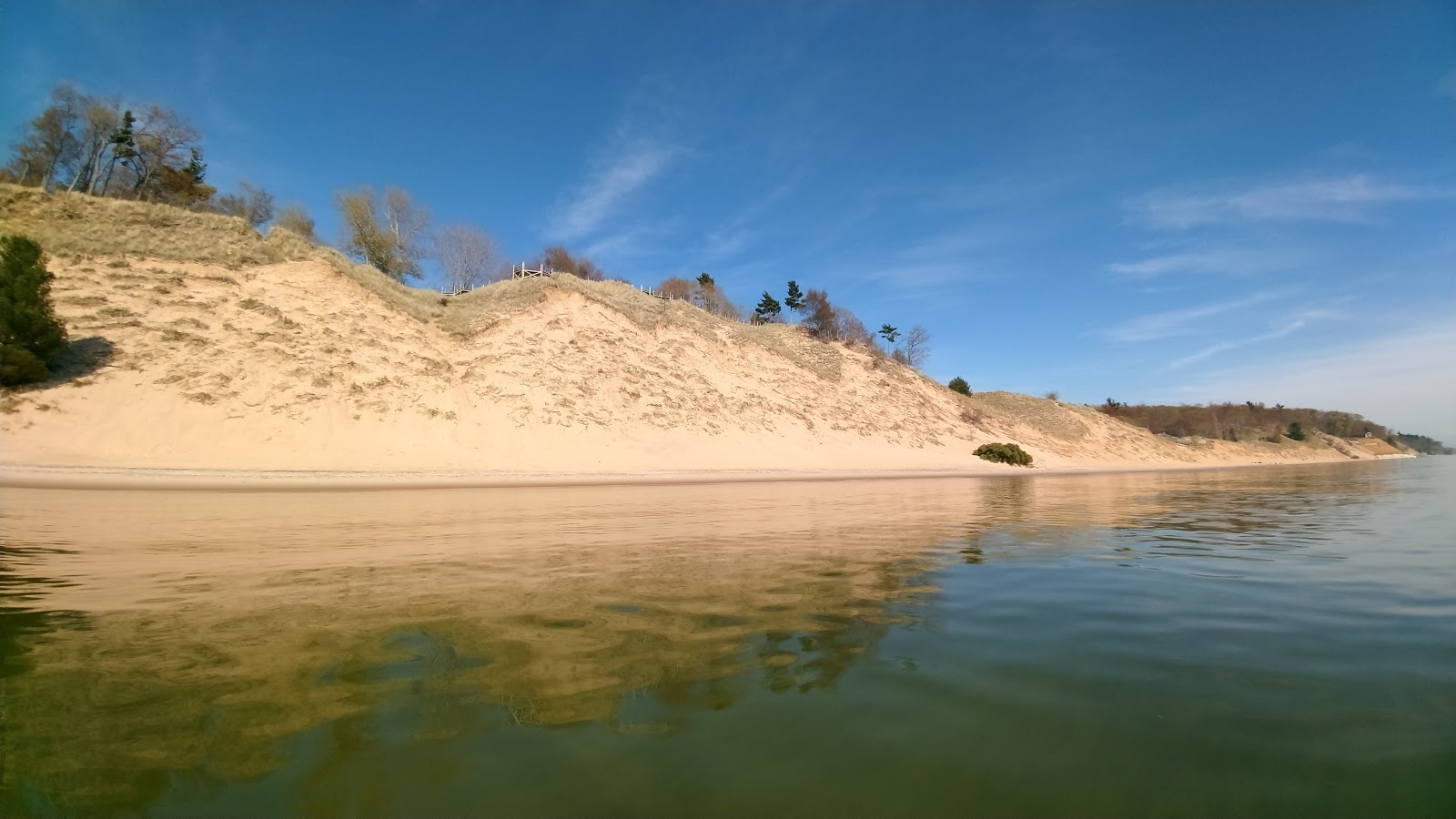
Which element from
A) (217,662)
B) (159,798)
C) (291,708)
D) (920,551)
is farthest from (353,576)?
(920,551)

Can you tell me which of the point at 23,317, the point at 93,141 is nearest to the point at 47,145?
the point at 93,141

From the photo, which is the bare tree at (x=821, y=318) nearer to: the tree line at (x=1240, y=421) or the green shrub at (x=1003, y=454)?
the green shrub at (x=1003, y=454)

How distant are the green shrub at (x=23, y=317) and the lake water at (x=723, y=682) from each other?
21.5 meters

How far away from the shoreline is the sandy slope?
885 mm

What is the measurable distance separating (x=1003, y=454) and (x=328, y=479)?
41260mm

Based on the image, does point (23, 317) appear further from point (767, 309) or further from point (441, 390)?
point (767, 309)

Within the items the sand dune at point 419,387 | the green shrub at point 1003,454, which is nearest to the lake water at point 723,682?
the sand dune at point 419,387

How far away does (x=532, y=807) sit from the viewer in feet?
7.60

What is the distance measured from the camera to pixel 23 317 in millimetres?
22391

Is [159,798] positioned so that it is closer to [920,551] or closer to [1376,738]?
[1376,738]

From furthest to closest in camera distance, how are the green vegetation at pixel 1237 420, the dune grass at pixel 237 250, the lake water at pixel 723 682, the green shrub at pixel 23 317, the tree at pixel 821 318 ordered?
the green vegetation at pixel 1237 420 < the tree at pixel 821 318 < the dune grass at pixel 237 250 < the green shrub at pixel 23 317 < the lake water at pixel 723 682

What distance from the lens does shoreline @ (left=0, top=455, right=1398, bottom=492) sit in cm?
1750

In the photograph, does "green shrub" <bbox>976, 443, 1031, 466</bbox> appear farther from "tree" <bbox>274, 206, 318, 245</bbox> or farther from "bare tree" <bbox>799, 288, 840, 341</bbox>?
"tree" <bbox>274, 206, 318, 245</bbox>

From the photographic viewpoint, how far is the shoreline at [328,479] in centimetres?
1750
